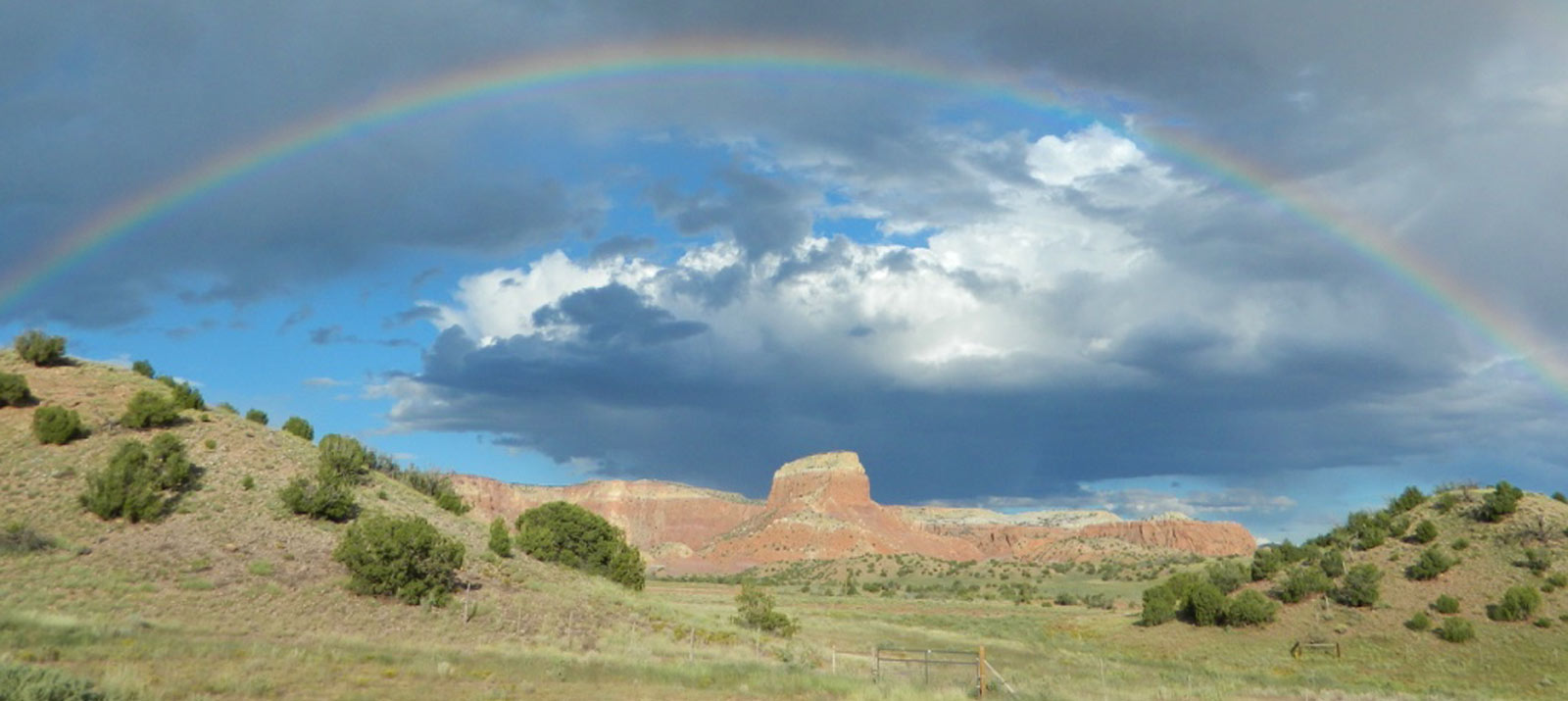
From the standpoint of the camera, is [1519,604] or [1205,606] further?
[1205,606]

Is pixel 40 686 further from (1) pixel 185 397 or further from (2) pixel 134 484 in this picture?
(1) pixel 185 397

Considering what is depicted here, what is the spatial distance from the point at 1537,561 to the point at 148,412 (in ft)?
210

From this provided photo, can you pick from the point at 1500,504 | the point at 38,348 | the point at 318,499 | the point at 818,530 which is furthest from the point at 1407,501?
the point at 818,530

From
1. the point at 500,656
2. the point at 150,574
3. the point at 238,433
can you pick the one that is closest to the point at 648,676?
the point at 500,656

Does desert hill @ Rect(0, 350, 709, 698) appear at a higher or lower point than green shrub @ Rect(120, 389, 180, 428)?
lower

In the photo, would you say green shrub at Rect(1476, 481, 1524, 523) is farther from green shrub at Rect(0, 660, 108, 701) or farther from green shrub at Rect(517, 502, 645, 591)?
green shrub at Rect(0, 660, 108, 701)

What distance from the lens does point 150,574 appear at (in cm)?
3231

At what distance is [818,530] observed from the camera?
152m

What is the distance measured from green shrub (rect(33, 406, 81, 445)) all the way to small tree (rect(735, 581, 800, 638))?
30.4m

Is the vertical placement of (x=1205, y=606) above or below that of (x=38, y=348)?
below

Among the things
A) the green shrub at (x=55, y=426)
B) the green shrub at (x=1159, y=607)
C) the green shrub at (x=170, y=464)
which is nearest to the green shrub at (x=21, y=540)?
the green shrub at (x=170, y=464)

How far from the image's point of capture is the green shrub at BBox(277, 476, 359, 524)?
4150 centimetres

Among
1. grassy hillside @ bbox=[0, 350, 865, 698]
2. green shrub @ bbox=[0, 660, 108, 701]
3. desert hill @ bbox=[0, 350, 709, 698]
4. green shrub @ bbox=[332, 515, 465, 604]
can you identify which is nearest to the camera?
green shrub @ bbox=[0, 660, 108, 701]

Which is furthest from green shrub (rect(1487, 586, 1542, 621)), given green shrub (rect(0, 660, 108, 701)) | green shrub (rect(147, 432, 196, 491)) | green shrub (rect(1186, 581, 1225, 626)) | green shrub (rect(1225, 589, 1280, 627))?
green shrub (rect(147, 432, 196, 491))
